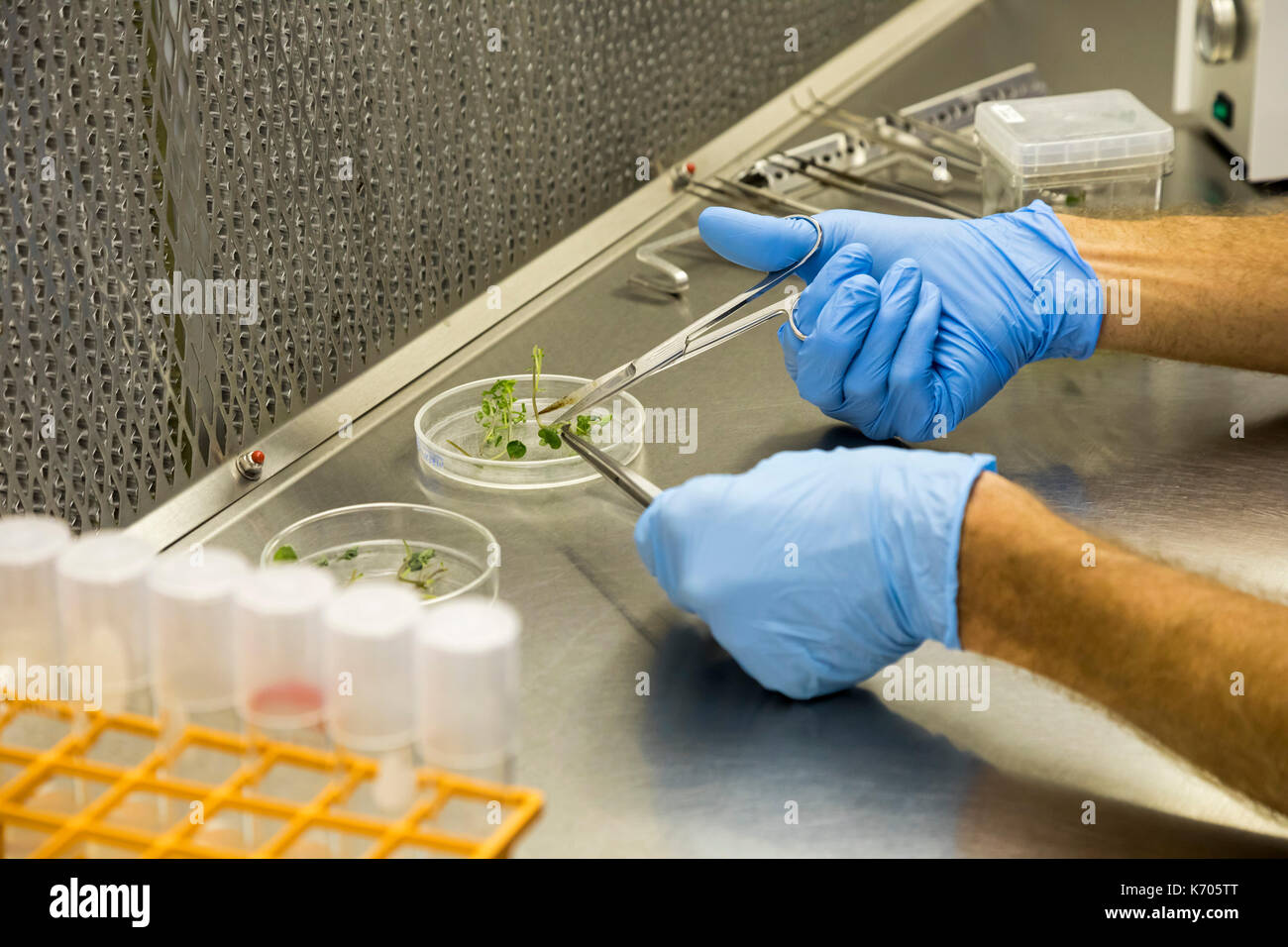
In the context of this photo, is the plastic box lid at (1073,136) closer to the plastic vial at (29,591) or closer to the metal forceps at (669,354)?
the metal forceps at (669,354)

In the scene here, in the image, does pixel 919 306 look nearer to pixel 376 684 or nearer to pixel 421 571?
pixel 421 571

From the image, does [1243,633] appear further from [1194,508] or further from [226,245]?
[226,245]

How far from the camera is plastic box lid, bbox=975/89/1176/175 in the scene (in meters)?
1.90

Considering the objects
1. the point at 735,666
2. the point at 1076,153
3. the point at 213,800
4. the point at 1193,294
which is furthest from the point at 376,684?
the point at 1076,153

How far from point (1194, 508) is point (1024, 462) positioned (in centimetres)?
20

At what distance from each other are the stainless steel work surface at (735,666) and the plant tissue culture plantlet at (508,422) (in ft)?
0.22

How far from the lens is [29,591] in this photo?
0.97m

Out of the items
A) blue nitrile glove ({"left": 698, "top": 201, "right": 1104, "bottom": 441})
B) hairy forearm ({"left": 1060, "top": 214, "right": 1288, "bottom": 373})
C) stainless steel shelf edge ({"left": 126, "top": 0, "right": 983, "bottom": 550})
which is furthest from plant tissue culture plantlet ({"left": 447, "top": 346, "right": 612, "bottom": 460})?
hairy forearm ({"left": 1060, "top": 214, "right": 1288, "bottom": 373})

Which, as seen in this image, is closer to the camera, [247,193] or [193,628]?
[193,628]

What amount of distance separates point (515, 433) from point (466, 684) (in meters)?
0.70

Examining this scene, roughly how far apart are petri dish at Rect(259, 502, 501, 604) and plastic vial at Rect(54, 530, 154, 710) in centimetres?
29

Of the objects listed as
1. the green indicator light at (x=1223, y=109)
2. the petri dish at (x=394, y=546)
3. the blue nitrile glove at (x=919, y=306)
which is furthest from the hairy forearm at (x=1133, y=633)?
the green indicator light at (x=1223, y=109)

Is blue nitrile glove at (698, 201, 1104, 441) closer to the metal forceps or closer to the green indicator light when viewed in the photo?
the metal forceps
